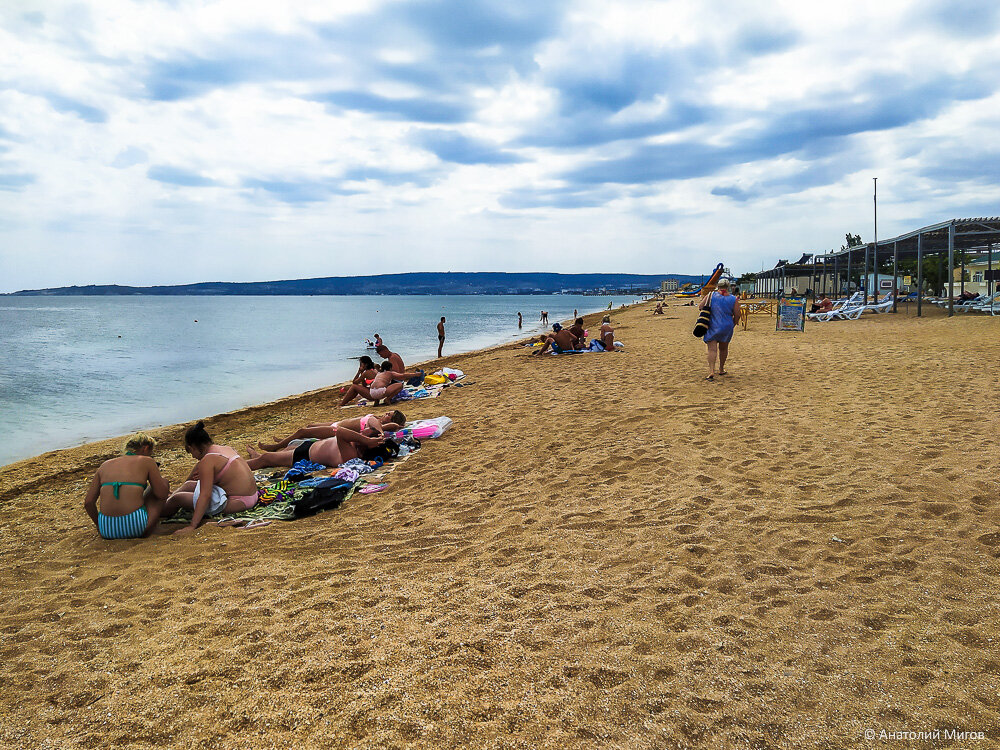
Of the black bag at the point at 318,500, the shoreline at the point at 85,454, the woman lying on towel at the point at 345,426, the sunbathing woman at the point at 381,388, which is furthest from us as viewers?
the sunbathing woman at the point at 381,388

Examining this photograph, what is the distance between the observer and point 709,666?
2.38m

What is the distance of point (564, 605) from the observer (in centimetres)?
292

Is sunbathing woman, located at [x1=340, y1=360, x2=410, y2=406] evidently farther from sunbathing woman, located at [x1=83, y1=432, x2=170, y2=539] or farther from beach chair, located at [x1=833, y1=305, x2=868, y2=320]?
beach chair, located at [x1=833, y1=305, x2=868, y2=320]

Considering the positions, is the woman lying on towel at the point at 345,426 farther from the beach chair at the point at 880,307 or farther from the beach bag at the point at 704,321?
the beach chair at the point at 880,307

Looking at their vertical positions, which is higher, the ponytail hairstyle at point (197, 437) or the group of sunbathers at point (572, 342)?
the group of sunbathers at point (572, 342)

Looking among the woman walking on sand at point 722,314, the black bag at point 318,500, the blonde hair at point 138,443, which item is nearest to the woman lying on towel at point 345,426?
the black bag at point 318,500

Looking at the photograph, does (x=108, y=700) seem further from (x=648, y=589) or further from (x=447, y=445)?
(x=447, y=445)

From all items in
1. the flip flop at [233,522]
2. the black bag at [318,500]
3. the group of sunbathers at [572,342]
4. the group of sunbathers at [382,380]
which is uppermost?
the group of sunbathers at [572,342]

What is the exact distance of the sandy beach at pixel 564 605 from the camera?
2.17m

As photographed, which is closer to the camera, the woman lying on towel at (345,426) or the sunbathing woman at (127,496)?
the sunbathing woman at (127,496)

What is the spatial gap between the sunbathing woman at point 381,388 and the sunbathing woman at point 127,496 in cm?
523

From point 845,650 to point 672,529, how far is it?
1.32m

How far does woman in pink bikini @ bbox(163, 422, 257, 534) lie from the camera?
15.0ft

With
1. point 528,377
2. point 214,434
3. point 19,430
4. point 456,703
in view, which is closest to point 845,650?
point 456,703
